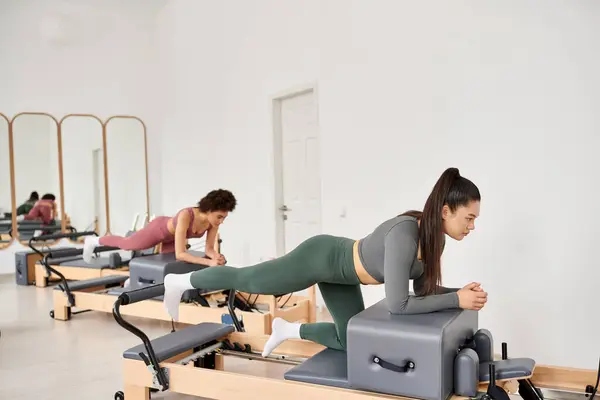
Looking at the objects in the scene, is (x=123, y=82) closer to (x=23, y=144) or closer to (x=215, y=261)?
(x=23, y=144)

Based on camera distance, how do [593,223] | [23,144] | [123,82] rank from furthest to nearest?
[123,82], [23,144], [593,223]

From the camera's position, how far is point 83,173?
7.27 m

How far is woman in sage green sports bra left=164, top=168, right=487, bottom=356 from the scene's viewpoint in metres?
2.06

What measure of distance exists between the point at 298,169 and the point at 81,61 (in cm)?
373

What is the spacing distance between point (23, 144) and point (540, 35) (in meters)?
6.04

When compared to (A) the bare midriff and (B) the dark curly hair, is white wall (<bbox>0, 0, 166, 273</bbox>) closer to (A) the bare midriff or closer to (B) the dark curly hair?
(B) the dark curly hair

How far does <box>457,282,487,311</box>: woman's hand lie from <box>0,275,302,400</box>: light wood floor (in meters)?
1.33

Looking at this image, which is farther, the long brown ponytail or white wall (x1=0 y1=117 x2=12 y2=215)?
white wall (x1=0 y1=117 x2=12 y2=215)

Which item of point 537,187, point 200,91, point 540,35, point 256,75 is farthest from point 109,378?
point 200,91

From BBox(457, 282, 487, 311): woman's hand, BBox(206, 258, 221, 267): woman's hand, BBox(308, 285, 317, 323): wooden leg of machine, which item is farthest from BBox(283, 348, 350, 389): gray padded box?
BBox(206, 258, 221, 267): woman's hand

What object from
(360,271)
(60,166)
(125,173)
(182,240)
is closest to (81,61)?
(60,166)

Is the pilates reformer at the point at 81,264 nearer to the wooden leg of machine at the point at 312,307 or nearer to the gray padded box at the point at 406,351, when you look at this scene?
the wooden leg of machine at the point at 312,307

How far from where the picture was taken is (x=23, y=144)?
689 centimetres

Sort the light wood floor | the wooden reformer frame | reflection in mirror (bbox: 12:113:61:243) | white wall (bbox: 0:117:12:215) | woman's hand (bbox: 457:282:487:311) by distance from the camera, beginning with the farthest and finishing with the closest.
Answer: reflection in mirror (bbox: 12:113:61:243), white wall (bbox: 0:117:12:215), the wooden reformer frame, the light wood floor, woman's hand (bbox: 457:282:487:311)
